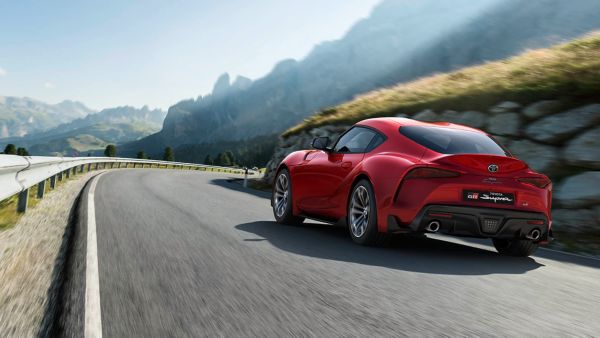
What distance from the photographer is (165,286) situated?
12.9 feet

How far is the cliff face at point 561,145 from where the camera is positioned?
860cm

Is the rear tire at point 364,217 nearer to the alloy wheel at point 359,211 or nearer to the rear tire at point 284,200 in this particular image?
the alloy wheel at point 359,211

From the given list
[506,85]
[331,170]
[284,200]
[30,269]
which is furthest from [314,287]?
[506,85]

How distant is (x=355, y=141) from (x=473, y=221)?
207 centimetres

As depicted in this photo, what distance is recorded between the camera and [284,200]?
8.37m

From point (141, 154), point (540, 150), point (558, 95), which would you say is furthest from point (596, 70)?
point (141, 154)

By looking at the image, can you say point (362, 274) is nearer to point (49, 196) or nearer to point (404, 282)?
point (404, 282)

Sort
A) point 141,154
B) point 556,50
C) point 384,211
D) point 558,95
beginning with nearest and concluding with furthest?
1. point 384,211
2. point 558,95
3. point 556,50
4. point 141,154

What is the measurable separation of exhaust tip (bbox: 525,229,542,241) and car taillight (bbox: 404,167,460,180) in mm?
1008

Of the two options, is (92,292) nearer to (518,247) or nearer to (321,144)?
(321,144)

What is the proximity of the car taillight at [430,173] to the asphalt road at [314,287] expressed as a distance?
0.83 metres

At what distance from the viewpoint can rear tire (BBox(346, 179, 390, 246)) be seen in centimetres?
593

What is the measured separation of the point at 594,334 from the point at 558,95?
945 cm

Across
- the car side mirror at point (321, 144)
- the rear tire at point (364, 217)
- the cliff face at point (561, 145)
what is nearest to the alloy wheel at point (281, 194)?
the car side mirror at point (321, 144)
